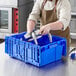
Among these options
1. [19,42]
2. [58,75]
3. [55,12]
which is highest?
[55,12]

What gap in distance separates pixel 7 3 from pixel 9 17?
0.76ft

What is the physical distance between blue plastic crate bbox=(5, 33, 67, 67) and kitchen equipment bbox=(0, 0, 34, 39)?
209cm

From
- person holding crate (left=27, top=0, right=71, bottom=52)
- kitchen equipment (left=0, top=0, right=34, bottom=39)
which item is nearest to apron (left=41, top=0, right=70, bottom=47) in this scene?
person holding crate (left=27, top=0, right=71, bottom=52)

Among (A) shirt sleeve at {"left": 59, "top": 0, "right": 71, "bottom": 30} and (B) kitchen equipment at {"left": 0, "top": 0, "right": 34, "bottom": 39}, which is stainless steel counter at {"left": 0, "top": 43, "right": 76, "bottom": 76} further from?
(B) kitchen equipment at {"left": 0, "top": 0, "right": 34, "bottom": 39}

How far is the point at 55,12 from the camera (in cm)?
219

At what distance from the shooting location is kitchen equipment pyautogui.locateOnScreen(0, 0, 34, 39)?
3799 mm

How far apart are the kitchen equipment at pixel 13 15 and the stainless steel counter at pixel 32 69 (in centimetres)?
221

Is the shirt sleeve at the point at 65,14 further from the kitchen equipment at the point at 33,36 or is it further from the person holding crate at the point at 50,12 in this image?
the kitchen equipment at the point at 33,36

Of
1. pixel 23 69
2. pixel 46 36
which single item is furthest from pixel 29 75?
pixel 46 36

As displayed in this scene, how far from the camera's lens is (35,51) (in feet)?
5.02

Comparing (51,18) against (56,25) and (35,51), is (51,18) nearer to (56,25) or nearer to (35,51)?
(56,25)

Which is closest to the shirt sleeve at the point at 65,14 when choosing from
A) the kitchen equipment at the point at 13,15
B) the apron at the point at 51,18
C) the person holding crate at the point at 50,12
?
the person holding crate at the point at 50,12

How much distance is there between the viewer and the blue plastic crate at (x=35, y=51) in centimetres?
153

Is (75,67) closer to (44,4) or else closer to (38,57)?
(38,57)
